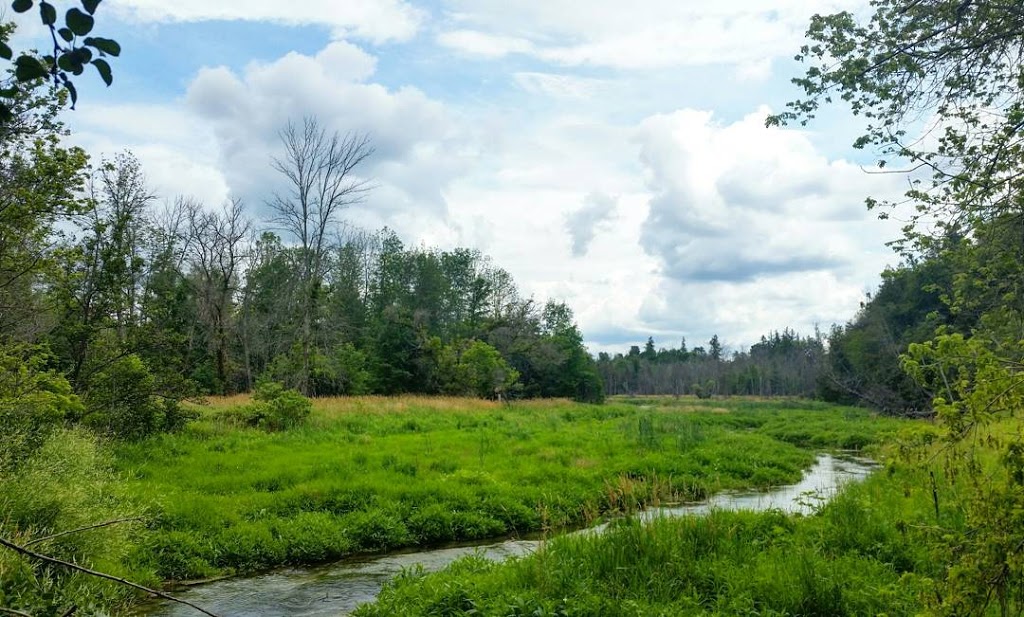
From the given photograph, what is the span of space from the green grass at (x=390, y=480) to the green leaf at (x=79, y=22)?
554cm

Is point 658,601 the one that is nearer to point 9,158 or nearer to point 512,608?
point 512,608

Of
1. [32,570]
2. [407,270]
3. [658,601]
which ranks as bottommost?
[658,601]

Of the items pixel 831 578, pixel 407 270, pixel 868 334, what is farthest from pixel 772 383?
pixel 831 578

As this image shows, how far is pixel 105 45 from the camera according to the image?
1.69 meters

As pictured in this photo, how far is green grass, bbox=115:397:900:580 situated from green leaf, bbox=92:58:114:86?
5.45m

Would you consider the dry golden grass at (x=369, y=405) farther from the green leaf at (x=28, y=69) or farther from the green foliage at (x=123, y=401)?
the green leaf at (x=28, y=69)

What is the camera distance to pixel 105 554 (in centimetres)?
774

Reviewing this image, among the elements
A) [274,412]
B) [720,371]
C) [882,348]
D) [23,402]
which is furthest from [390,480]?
[720,371]

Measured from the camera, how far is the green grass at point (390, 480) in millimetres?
10266

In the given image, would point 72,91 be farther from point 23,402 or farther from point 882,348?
point 882,348

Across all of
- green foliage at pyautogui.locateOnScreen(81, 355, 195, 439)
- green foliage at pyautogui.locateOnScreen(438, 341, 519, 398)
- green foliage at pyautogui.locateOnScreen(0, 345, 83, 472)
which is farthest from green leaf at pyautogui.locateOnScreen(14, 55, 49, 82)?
green foliage at pyautogui.locateOnScreen(438, 341, 519, 398)

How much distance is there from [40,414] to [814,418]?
1494 inches

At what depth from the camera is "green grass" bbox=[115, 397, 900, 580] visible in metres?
10.3

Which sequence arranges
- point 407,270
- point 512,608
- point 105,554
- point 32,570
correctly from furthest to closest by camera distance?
point 407,270
point 105,554
point 512,608
point 32,570
